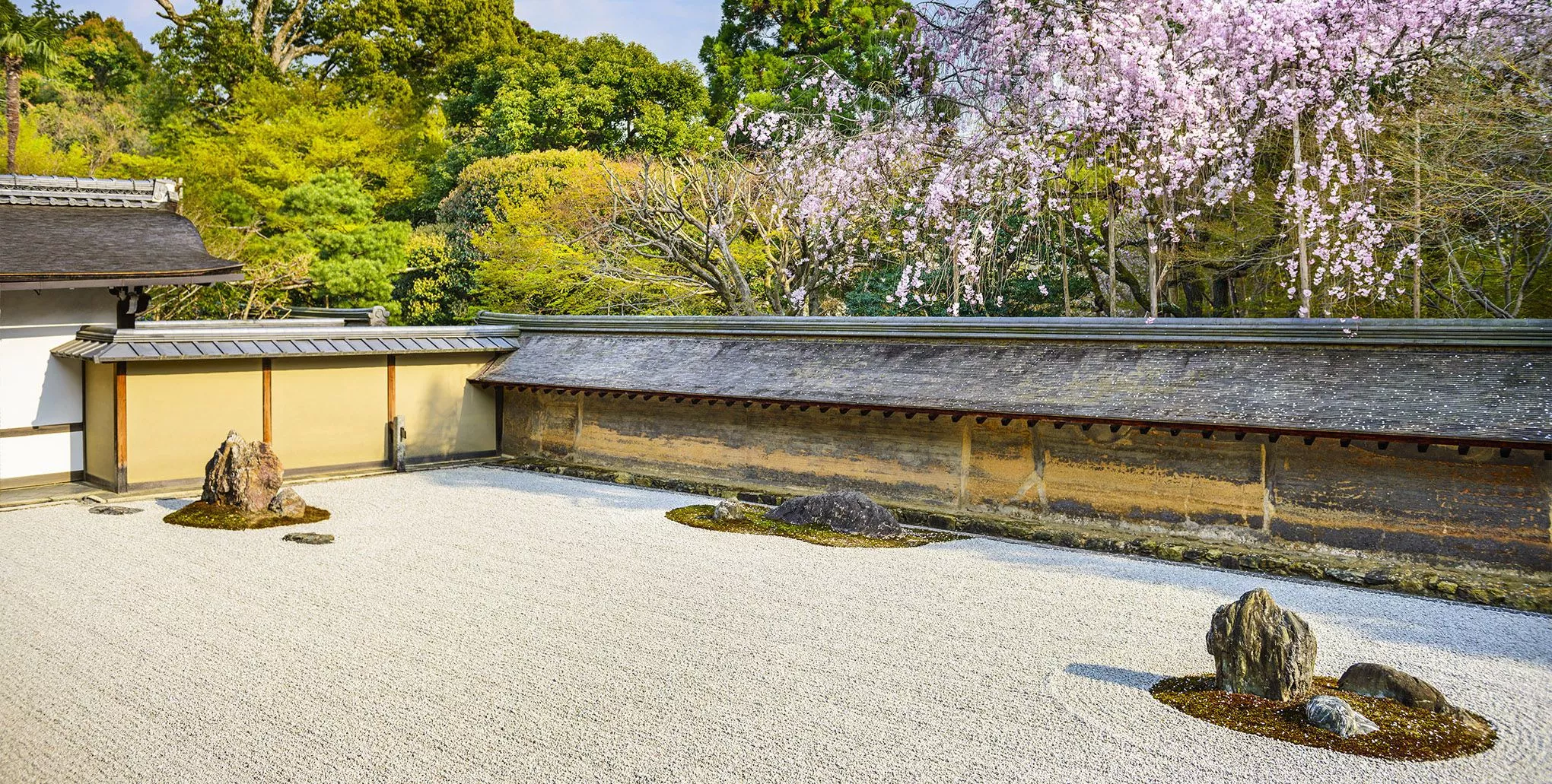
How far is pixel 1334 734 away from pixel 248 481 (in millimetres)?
9721

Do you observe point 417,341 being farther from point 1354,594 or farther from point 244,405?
point 1354,594

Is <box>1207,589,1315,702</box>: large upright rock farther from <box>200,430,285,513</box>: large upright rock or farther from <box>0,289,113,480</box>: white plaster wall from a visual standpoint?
<box>0,289,113,480</box>: white plaster wall

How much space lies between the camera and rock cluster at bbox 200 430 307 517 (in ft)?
34.7

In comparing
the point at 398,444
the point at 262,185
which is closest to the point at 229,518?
the point at 398,444

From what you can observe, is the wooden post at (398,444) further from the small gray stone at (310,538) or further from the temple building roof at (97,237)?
the small gray stone at (310,538)

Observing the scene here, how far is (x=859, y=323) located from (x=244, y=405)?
728 centimetres

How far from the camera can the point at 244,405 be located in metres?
12.4

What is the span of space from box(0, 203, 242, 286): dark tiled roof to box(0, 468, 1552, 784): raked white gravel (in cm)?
302

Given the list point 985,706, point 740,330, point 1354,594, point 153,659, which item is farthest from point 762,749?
point 740,330

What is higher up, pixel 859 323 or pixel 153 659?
pixel 859 323

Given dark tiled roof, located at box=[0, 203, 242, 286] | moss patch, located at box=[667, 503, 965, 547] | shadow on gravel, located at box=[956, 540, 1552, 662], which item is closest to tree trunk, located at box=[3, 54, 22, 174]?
dark tiled roof, located at box=[0, 203, 242, 286]

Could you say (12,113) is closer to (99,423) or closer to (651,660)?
(99,423)

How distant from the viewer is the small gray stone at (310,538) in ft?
31.5

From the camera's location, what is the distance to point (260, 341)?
484 inches
